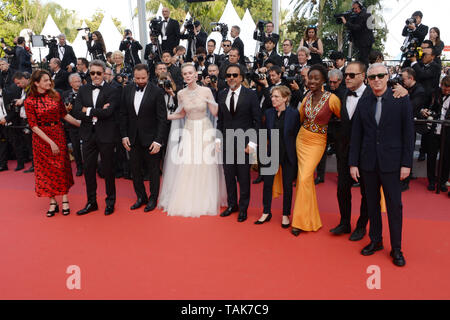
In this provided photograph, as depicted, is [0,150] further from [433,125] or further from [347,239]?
[433,125]

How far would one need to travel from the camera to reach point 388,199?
3.39m

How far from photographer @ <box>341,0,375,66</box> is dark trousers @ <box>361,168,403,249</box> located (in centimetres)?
433

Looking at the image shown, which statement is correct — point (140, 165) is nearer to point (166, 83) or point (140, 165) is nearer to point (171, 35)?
point (166, 83)

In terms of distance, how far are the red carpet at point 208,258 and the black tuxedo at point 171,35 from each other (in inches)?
218

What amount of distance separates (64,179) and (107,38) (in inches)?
722

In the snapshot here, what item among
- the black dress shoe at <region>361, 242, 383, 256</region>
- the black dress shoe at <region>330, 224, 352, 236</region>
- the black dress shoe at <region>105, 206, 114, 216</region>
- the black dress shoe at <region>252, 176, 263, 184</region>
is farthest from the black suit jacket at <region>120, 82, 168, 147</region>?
the black dress shoe at <region>361, 242, 383, 256</region>

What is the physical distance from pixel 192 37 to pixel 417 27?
5.07 meters

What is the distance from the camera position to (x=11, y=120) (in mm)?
7715

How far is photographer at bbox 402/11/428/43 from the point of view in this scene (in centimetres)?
727

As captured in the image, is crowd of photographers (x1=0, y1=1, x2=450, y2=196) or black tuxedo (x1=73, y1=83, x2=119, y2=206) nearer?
black tuxedo (x1=73, y1=83, x2=119, y2=206)

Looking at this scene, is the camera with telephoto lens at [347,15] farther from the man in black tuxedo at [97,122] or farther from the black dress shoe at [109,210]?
the black dress shoe at [109,210]

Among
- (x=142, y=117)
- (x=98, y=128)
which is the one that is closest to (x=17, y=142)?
(x=98, y=128)

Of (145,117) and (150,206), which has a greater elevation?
(145,117)

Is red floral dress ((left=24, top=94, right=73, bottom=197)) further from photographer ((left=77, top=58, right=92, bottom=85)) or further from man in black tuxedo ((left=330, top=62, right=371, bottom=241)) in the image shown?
man in black tuxedo ((left=330, top=62, right=371, bottom=241))
